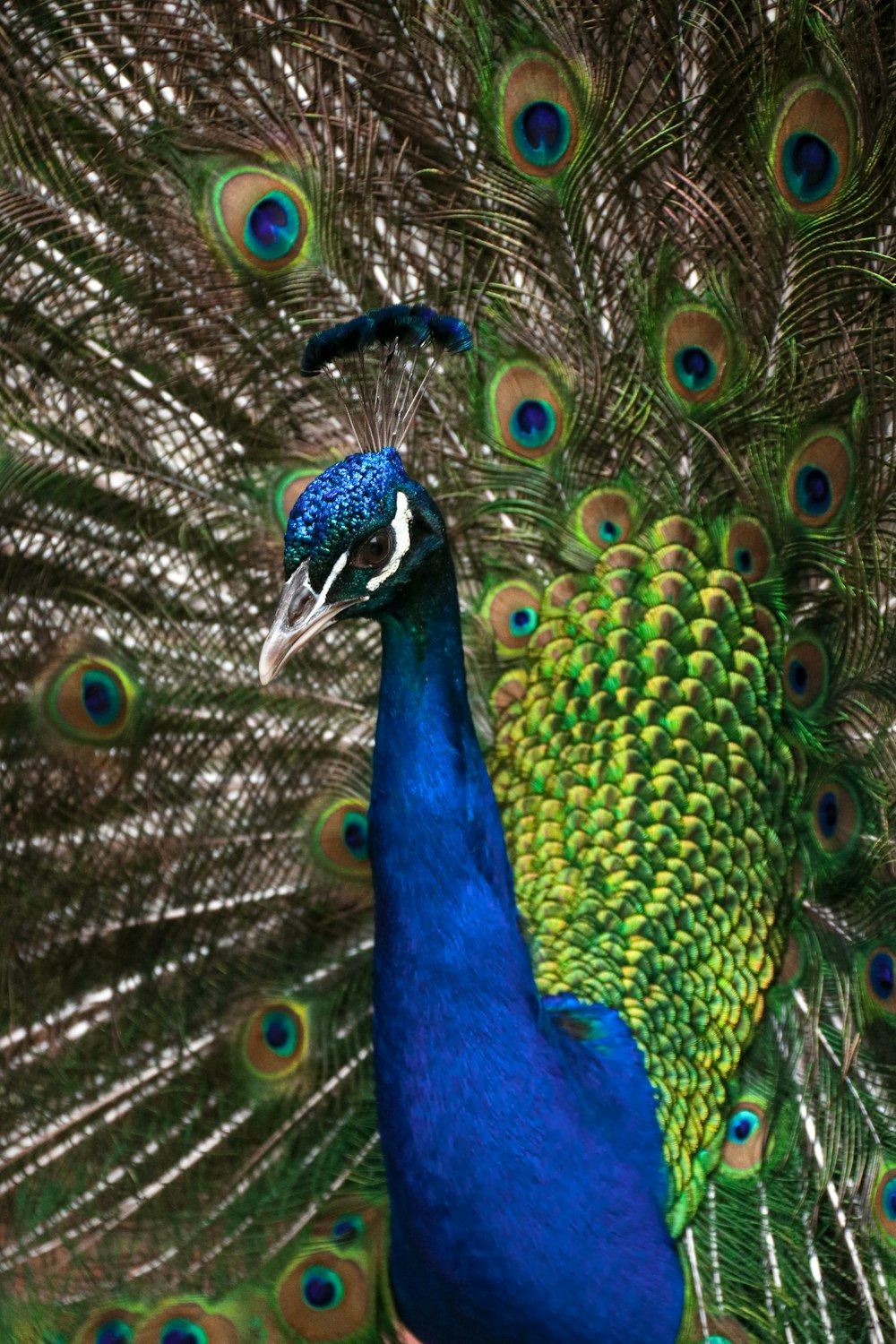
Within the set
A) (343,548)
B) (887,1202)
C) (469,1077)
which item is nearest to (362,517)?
(343,548)

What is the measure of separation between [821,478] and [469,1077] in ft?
2.56

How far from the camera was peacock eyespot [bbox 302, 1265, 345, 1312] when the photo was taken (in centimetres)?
166

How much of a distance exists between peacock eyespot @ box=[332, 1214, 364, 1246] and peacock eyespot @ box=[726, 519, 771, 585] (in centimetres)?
91

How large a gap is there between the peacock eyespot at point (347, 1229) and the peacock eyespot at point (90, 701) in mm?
647

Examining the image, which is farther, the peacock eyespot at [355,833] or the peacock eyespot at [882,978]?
the peacock eyespot at [355,833]

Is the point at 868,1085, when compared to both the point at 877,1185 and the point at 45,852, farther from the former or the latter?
the point at 45,852

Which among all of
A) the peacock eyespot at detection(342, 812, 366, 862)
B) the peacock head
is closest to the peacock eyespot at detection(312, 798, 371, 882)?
the peacock eyespot at detection(342, 812, 366, 862)

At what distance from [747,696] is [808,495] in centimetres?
25

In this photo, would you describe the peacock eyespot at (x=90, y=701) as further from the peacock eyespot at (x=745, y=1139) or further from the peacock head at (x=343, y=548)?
the peacock eyespot at (x=745, y=1139)

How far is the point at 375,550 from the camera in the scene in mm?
1202

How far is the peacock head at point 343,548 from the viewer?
1159 mm

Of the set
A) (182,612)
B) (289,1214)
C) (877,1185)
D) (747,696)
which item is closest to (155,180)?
(182,612)

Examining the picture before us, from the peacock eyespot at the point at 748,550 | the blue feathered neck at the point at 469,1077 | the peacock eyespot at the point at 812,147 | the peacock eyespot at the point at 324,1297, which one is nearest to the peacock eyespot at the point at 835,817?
the peacock eyespot at the point at 748,550

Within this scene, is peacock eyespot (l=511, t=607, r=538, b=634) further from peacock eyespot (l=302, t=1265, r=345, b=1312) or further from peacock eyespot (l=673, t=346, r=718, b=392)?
peacock eyespot (l=302, t=1265, r=345, b=1312)
